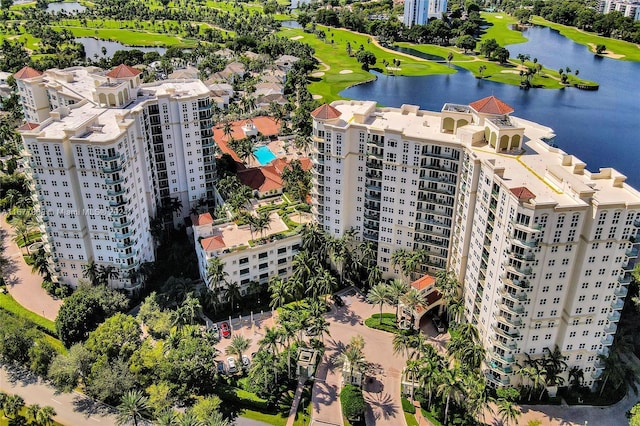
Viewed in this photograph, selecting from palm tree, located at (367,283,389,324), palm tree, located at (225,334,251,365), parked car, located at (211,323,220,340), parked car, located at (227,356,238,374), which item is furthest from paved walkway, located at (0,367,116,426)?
palm tree, located at (367,283,389,324)

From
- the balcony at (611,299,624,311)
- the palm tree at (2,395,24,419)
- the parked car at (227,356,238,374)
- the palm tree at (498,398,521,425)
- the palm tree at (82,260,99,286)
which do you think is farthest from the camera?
the palm tree at (82,260,99,286)

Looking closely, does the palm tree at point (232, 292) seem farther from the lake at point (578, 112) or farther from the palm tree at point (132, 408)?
the lake at point (578, 112)

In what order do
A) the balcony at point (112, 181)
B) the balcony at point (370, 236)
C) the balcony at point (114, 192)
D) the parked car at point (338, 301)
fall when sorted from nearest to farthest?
the balcony at point (112, 181), the balcony at point (114, 192), the parked car at point (338, 301), the balcony at point (370, 236)

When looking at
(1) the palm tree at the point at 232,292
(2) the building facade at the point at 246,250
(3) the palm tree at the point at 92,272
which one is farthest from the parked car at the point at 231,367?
(3) the palm tree at the point at 92,272

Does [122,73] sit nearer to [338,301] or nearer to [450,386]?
[338,301]

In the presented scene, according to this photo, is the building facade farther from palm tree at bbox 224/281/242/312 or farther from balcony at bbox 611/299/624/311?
balcony at bbox 611/299/624/311

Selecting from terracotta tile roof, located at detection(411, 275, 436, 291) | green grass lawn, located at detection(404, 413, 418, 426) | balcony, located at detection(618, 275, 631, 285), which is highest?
balcony, located at detection(618, 275, 631, 285)

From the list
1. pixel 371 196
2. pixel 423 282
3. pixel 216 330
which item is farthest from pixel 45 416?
pixel 423 282
